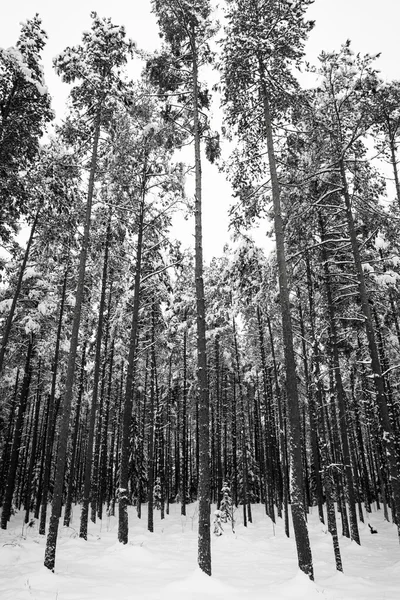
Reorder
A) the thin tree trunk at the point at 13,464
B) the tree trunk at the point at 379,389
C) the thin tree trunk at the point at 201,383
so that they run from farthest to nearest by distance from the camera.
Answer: the thin tree trunk at the point at 13,464, the tree trunk at the point at 379,389, the thin tree trunk at the point at 201,383

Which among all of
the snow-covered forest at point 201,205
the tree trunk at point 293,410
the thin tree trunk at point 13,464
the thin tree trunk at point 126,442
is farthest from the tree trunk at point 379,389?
the thin tree trunk at point 13,464

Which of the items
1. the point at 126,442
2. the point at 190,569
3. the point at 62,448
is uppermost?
the point at 126,442

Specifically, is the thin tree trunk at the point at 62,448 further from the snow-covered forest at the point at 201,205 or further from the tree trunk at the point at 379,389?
the tree trunk at the point at 379,389

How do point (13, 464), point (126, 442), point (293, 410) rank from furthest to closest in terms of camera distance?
point (13, 464) → point (126, 442) → point (293, 410)

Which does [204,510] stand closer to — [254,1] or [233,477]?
[254,1]

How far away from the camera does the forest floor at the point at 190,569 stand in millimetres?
7348

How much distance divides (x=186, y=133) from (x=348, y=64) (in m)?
5.70

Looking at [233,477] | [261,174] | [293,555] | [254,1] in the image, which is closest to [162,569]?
[293,555]

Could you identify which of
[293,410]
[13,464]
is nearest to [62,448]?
[293,410]

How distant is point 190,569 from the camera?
10688 millimetres

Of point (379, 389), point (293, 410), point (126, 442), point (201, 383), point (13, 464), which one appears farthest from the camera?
point (13, 464)

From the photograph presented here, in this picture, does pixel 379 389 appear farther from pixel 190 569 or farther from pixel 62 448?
pixel 62 448

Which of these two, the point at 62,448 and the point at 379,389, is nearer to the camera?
the point at 62,448

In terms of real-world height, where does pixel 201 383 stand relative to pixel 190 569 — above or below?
above
